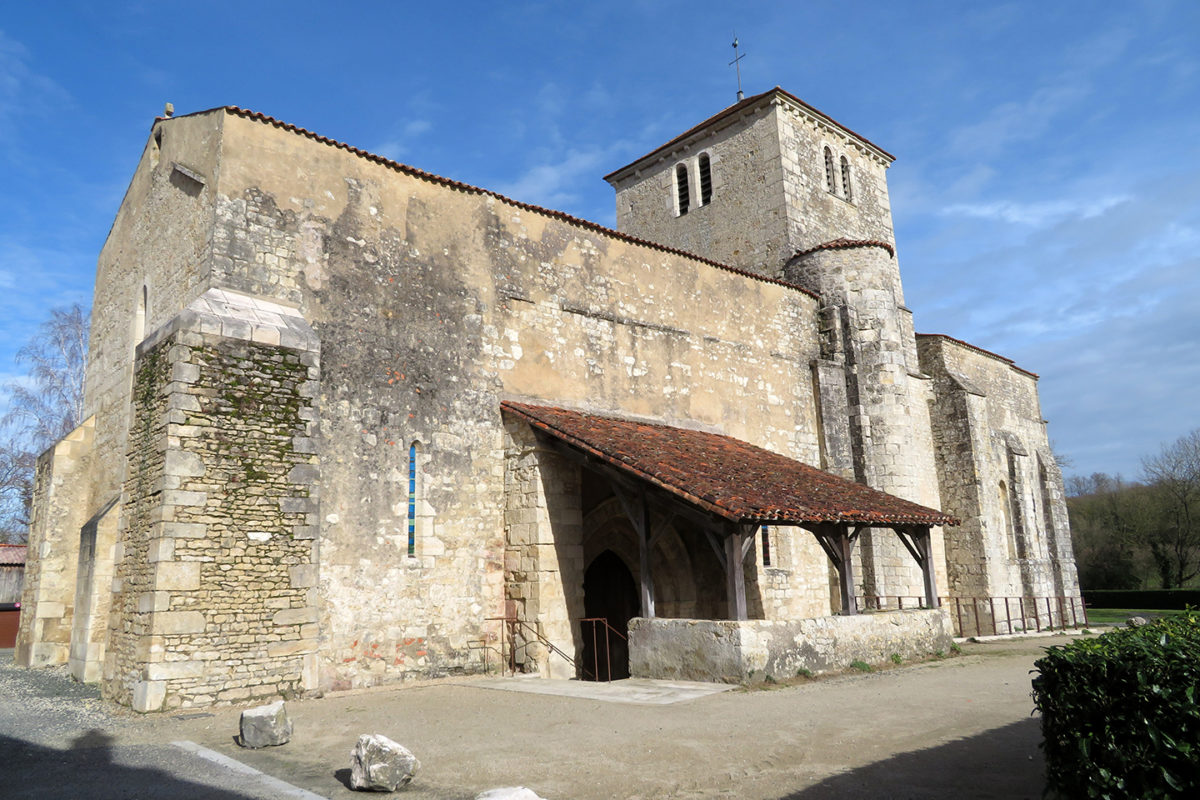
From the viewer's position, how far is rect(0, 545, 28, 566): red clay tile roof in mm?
19688

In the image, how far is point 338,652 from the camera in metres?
9.30

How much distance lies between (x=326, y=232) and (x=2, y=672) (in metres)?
7.97

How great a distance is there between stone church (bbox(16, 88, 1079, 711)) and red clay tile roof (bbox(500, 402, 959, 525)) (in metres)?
0.07

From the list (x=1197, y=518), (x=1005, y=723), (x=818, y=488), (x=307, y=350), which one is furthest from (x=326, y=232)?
(x=1197, y=518)

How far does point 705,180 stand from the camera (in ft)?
67.2

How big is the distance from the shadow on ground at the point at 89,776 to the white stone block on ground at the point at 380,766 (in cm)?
65

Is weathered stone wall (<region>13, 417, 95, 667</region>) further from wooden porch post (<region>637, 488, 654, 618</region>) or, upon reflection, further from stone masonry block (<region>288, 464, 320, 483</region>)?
wooden porch post (<region>637, 488, 654, 618</region>)

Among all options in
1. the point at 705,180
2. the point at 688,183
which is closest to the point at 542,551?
the point at 705,180

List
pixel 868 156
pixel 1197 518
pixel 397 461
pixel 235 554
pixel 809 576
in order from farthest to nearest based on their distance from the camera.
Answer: pixel 1197 518
pixel 868 156
pixel 809 576
pixel 397 461
pixel 235 554

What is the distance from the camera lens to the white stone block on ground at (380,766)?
5.00 m

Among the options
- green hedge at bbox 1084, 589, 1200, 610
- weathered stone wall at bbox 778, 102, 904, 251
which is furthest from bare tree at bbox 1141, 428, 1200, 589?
weathered stone wall at bbox 778, 102, 904, 251

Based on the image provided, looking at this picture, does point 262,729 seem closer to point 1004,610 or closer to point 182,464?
point 182,464

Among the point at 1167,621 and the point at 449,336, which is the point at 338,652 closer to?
the point at 449,336

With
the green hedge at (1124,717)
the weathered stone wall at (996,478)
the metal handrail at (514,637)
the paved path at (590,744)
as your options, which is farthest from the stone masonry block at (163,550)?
the weathered stone wall at (996,478)
